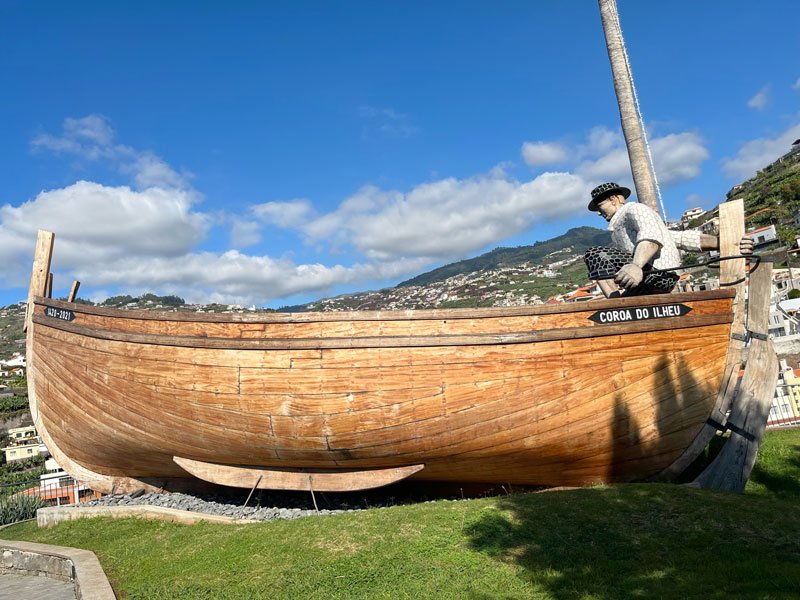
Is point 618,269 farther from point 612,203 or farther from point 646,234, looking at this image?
point 612,203

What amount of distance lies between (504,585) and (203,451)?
14.8 feet

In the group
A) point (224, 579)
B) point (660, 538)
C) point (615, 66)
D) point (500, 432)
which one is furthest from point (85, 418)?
point (615, 66)

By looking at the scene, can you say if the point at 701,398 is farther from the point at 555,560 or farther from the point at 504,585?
the point at 504,585

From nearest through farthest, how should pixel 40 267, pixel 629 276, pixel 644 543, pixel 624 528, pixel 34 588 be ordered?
1. pixel 644 543
2. pixel 624 528
3. pixel 629 276
4. pixel 34 588
5. pixel 40 267

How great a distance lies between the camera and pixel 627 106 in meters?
10.8

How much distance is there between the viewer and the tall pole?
35.0 ft

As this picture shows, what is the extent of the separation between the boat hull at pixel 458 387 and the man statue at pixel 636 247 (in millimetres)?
379

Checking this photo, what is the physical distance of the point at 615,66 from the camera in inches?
433

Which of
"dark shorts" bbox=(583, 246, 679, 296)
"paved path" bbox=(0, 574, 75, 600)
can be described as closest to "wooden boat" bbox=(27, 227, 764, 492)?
"dark shorts" bbox=(583, 246, 679, 296)

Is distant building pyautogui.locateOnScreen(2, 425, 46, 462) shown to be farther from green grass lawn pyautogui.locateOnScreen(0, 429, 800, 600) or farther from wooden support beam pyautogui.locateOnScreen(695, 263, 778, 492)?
wooden support beam pyautogui.locateOnScreen(695, 263, 778, 492)

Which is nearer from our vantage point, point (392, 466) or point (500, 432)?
point (500, 432)

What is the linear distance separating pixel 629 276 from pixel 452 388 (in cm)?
235

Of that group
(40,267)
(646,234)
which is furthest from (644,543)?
(40,267)

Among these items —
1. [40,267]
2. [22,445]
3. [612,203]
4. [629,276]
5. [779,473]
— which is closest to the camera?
[629,276]
